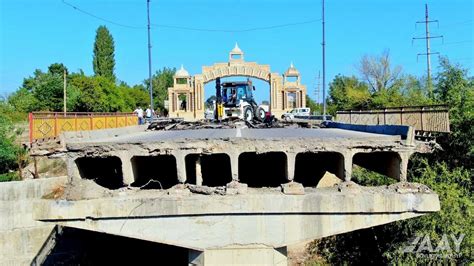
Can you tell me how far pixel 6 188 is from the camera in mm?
15883

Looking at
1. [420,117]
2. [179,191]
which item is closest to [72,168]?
[179,191]

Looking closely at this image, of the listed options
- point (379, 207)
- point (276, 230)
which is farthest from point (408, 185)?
point (276, 230)

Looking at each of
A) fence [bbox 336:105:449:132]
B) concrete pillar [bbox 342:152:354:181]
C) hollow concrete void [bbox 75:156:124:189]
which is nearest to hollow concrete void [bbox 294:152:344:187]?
concrete pillar [bbox 342:152:354:181]

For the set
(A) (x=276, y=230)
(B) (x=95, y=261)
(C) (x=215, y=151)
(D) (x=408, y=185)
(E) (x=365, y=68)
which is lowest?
(B) (x=95, y=261)

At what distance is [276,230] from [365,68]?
5645 centimetres

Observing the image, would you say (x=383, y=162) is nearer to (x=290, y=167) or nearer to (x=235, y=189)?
(x=290, y=167)

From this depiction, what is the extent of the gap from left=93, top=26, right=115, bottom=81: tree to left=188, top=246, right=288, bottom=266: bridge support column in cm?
7709

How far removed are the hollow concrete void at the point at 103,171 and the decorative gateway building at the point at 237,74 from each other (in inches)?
1700

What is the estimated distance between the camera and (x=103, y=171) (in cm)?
1364

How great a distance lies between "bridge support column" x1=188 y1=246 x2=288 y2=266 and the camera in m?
9.50

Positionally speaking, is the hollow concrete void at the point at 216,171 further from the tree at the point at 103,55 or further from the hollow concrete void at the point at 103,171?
the tree at the point at 103,55

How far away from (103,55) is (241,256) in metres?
79.6

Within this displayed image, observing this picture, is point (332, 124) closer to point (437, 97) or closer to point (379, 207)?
point (437, 97)

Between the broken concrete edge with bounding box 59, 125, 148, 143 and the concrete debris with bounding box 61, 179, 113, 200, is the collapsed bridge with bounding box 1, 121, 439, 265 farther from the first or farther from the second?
the broken concrete edge with bounding box 59, 125, 148, 143
